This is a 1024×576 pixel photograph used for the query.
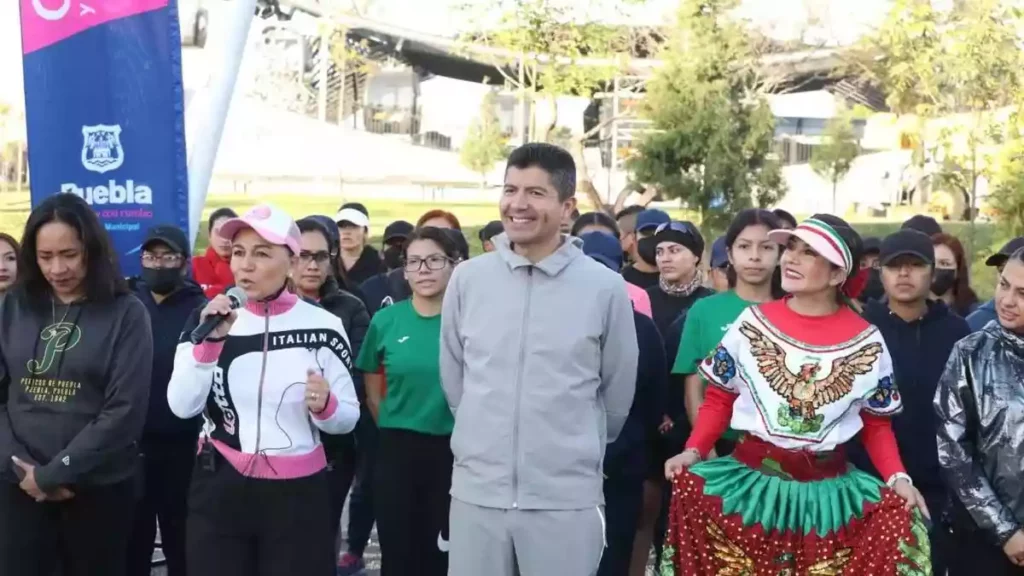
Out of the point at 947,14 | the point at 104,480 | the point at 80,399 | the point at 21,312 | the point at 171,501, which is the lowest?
the point at 171,501

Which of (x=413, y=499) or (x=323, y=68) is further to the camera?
(x=323, y=68)

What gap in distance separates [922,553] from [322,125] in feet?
149

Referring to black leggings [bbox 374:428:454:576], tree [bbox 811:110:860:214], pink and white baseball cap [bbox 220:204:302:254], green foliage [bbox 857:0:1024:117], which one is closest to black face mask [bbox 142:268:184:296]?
black leggings [bbox 374:428:454:576]

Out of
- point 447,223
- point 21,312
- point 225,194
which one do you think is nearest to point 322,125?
point 225,194

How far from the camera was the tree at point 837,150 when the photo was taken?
1463 inches

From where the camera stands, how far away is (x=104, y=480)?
4781mm

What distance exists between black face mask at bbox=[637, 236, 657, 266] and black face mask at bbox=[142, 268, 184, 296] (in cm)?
298

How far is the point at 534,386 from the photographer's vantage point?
4.05 meters

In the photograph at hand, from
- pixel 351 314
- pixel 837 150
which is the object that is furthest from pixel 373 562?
pixel 837 150

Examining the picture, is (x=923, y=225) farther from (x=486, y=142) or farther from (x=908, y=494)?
(x=486, y=142)

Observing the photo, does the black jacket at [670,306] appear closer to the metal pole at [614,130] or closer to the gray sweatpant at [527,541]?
the gray sweatpant at [527,541]

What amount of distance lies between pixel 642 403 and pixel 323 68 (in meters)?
39.7

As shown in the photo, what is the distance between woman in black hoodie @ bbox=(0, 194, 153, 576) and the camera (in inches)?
185

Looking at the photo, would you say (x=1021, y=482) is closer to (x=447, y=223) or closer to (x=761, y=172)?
(x=447, y=223)
